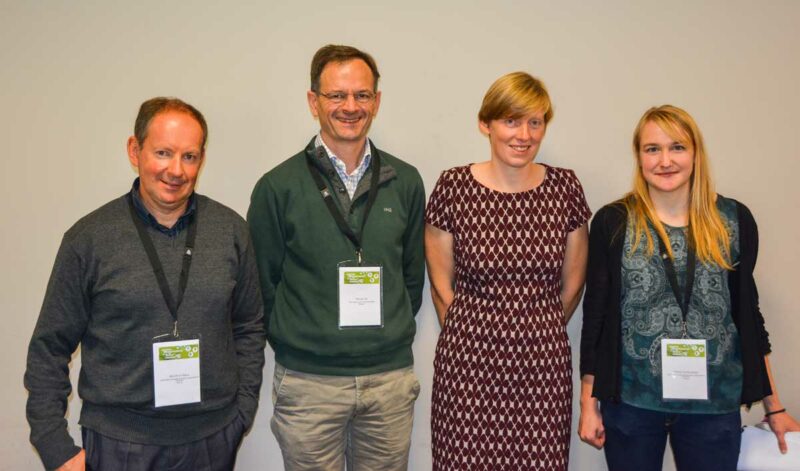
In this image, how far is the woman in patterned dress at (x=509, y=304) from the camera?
2238 mm

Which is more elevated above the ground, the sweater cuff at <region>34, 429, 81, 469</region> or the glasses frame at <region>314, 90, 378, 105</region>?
the glasses frame at <region>314, 90, 378, 105</region>

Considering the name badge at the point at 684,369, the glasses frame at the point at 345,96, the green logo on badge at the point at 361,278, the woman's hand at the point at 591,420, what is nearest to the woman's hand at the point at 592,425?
the woman's hand at the point at 591,420

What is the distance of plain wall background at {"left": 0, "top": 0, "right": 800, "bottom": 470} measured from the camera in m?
2.65

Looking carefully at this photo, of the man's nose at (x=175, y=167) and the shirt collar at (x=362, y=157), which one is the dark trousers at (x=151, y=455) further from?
the shirt collar at (x=362, y=157)

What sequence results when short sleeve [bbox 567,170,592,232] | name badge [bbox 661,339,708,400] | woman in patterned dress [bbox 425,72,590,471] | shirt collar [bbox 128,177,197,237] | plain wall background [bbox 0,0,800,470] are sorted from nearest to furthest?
shirt collar [bbox 128,177,197,237]
name badge [bbox 661,339,708,400]
woman in patterned dress [bbox 425,72,590,471]
short sleeve [bbox 567,170,592,232]
plain wall background [bbox 0,0,800,470]

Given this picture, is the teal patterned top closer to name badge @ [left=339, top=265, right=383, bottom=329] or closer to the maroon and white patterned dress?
the maroon and white patterned dress

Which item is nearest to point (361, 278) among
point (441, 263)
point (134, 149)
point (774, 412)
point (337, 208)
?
point (337, 208)

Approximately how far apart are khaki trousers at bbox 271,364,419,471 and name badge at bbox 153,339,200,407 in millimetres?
461

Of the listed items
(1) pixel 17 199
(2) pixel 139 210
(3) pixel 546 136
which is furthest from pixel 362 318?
(1) pixel 17 199

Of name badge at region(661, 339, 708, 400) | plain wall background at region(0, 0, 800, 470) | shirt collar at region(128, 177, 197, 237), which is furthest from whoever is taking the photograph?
plain wall background at region(0, 0, 800, 470)

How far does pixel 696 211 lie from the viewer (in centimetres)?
222

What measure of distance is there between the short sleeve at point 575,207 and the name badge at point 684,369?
0.50 metres

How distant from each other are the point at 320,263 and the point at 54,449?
94cm

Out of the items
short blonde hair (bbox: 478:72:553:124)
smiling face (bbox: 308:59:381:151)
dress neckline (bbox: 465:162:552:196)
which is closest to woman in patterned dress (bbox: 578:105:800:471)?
dress neckline (bbox: 465:162:552:196)
